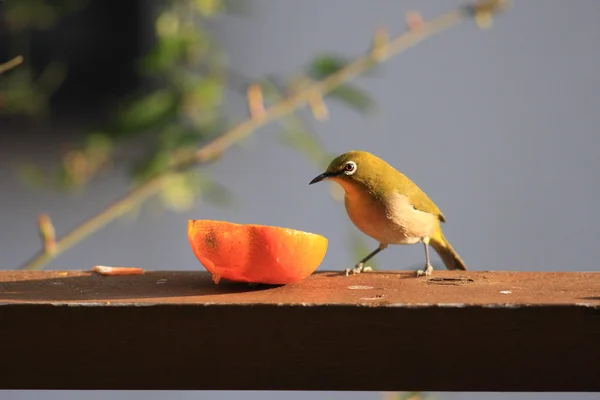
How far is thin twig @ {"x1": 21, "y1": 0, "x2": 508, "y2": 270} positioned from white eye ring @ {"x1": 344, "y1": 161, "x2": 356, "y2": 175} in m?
0.30

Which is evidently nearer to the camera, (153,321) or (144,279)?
(153,321)

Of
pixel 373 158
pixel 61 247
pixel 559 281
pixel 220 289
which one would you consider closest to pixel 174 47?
pixel 61 247

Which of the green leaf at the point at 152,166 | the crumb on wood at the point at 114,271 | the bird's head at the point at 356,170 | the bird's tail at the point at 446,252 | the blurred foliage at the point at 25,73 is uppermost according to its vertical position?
the blurred foliage at the point at 25,73

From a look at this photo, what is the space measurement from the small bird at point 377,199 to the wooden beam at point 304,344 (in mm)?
537

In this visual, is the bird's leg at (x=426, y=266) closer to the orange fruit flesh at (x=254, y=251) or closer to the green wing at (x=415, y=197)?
the green wing at (x=415, y=197)

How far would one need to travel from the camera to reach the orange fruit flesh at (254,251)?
0.91m

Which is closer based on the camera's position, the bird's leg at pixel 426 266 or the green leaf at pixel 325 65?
the bird's leg at pixel 426 266

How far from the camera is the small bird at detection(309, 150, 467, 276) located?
1348 mm

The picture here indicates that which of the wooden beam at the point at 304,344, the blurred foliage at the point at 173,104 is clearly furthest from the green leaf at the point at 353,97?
the wooden beam at the point at 304,344

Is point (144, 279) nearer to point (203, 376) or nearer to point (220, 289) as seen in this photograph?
point (220, 289)

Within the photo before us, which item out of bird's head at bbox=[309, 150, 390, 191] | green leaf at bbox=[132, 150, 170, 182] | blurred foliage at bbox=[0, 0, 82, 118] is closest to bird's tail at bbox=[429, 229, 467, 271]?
bird's head at bbox=[309, 150, 390, 191]

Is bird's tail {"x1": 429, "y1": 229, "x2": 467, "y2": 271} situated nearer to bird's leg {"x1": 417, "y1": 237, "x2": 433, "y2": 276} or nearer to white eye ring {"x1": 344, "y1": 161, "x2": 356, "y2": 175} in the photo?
bird's leg {"x1": 417, "y1": 237, "x2": 433, "y2": 276}

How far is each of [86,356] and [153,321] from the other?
0.26 feet

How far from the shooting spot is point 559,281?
1.00 m
